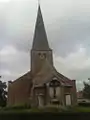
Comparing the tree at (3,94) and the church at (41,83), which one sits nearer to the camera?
the church at (41,83)

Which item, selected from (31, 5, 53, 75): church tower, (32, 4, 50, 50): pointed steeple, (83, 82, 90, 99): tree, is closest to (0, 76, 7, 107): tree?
(31, 5, 53, 75): church tower

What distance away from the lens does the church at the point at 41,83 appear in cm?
4675

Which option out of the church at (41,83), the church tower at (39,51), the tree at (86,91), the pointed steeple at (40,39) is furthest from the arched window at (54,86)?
the tree at (86,91)

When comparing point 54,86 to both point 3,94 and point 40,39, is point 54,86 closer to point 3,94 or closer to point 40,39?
point 40,39

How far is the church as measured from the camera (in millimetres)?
46750

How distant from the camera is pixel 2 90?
2625 inches

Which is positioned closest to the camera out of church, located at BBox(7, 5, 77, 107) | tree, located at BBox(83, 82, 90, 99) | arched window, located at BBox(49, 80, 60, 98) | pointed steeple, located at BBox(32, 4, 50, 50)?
arched window, located at BBox(49, 80, 60, 98)

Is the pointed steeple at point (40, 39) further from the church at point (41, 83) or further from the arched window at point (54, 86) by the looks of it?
the arched window at point (54, 86)

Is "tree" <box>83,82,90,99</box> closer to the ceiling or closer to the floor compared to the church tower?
closer to the floor

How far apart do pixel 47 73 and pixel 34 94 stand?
20.0 ft

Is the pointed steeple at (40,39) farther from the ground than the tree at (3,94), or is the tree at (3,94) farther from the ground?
the pointed steeple at (40,39)

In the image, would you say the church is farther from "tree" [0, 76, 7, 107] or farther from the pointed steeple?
"tree" [0, 76, 7, 107]
